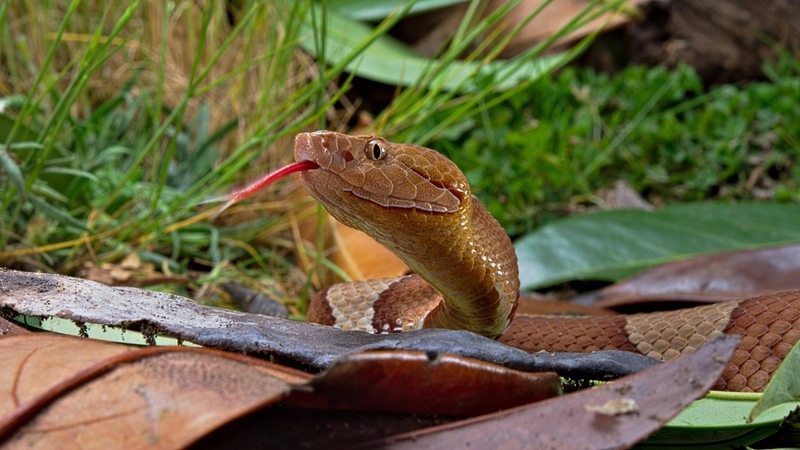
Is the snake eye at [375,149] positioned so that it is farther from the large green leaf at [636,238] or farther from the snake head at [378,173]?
the large green leaf at [636,238]

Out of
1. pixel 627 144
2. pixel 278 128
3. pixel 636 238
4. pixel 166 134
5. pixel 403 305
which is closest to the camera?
pixel 403 305

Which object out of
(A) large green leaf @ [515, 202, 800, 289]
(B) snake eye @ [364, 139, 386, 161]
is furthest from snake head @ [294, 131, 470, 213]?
(A) large green leaf @ [515, 202, 800, 289]

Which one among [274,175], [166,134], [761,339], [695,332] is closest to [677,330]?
[695,332]

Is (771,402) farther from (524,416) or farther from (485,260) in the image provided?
(485,260)

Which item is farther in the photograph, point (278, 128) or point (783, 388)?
point (278, 128)

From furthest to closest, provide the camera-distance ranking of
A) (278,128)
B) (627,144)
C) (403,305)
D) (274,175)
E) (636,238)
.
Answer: (627,144), (278,128), (636,238), (403,305), (274,175)

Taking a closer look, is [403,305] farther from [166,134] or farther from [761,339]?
[166,134]

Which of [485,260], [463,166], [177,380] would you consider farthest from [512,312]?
[463,166]
